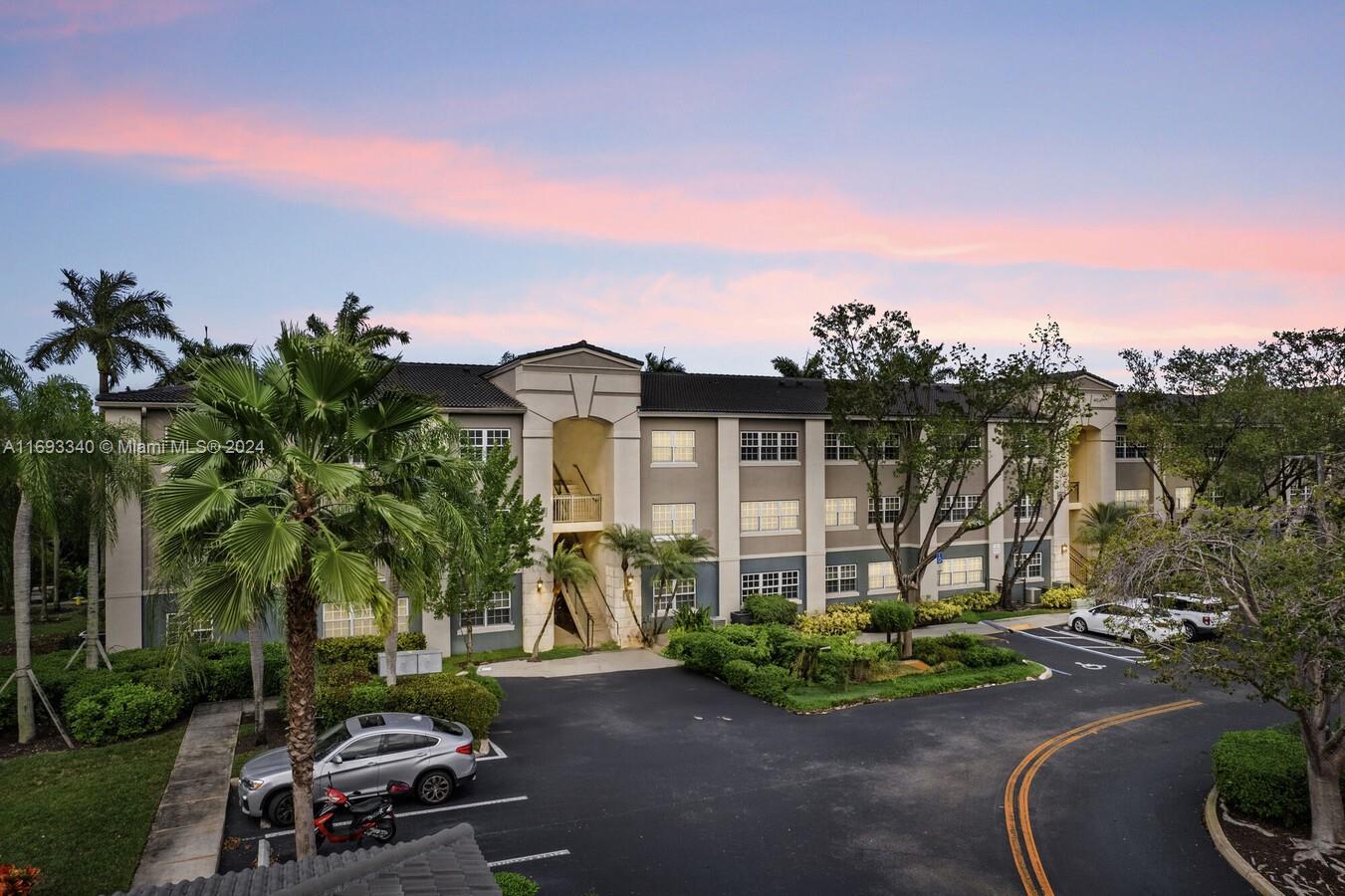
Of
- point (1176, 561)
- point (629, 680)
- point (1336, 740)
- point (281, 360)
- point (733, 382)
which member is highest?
point (733, 382)

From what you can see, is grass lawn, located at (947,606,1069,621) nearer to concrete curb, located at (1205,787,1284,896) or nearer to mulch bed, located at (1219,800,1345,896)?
concrete curb, located at (1205,787,1284,896)

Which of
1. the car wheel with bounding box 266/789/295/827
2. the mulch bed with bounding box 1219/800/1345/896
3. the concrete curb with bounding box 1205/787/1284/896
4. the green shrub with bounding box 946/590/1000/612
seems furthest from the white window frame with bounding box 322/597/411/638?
the green shrub with bounding box 946/590/1000/612

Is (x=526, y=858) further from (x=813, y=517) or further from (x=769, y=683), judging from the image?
(x=813, y=517)

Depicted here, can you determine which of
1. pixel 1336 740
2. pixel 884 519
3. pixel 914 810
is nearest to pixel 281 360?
pixel 914 810

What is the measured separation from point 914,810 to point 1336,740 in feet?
21.8

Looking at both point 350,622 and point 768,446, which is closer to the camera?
point 350,622

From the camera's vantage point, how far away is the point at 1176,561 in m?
13.6

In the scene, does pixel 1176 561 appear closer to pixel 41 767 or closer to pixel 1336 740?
pixel 1336 740

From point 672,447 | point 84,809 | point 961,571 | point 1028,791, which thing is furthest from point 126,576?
point 961,571

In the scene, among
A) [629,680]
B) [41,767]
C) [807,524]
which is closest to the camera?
[41,767]

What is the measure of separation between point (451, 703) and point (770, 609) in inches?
654

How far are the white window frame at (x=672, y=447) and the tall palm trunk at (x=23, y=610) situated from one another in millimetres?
19474

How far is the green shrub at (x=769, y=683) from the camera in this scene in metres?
22.7

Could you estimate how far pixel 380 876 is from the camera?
6406mm
